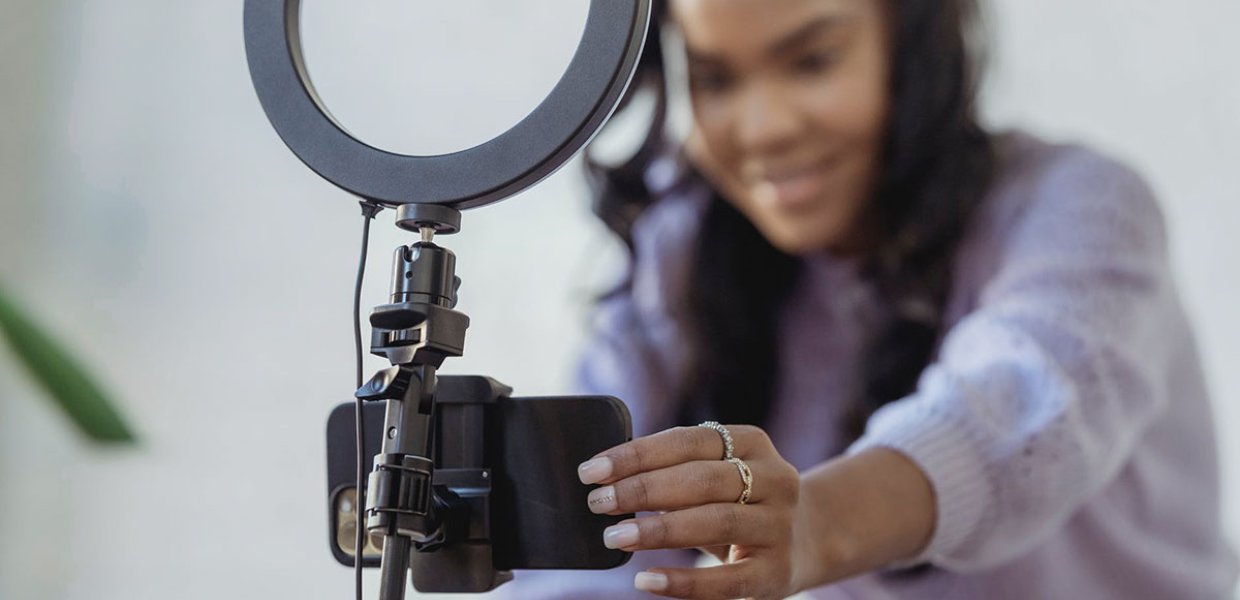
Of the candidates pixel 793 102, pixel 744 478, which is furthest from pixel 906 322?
pixel 744 478

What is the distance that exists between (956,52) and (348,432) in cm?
80

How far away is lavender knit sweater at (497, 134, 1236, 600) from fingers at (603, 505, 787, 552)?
0.64 ft

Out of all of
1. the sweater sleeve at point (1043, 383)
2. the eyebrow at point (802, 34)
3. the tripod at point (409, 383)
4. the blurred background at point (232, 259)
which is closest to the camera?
the tripod at point (409, 383)

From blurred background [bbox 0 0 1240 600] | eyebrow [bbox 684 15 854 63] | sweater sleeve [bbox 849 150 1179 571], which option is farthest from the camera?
blurred background [bbox 0 0 1240 600]

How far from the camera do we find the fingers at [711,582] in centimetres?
44

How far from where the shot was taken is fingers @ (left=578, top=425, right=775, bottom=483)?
42 centimetres

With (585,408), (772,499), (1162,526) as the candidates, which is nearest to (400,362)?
(585,408)

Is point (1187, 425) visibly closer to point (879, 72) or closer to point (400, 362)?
point (879, 72)

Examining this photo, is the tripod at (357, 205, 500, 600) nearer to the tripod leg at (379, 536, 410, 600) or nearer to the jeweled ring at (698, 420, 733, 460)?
the tripod leg at (379, 536, 410, 600)

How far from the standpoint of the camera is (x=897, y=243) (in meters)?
1.04

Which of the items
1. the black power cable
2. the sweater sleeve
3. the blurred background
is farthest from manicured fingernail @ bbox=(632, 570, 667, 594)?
the blurred background

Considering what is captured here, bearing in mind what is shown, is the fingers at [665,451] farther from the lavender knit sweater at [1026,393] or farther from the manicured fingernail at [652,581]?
the lavender knit sweater at [1026,393]

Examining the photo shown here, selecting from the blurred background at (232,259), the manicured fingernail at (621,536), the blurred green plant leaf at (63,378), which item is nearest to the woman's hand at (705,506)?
the manicured fingernail at (621,536)

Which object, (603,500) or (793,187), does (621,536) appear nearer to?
(603,500)
